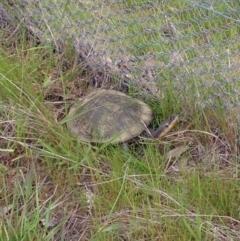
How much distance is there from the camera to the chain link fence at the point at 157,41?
1.78m

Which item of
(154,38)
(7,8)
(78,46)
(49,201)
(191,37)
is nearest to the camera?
(49,201)

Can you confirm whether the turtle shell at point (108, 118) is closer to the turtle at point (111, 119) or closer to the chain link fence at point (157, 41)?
the turtle at point (111, 119)

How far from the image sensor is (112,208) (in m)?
1.57

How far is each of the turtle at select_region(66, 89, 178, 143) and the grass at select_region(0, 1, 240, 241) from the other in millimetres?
38

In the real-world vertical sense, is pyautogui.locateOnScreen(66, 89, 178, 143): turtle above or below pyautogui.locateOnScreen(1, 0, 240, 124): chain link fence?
below

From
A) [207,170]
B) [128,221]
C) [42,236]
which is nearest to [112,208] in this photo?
[128,221]

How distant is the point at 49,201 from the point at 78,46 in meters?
0.82

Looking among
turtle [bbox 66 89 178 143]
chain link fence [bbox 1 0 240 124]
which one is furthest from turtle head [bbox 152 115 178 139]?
chain link fence [bbox 1 0 240 124]

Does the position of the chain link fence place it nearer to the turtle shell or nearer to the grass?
the grass

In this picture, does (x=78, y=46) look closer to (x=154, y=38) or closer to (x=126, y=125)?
(x=154, y=38)

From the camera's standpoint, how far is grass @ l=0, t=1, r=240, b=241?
5.09 feet

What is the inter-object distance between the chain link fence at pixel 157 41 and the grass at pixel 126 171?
1 centimetres

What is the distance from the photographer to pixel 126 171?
170 cm

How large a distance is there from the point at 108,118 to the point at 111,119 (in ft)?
0.04
